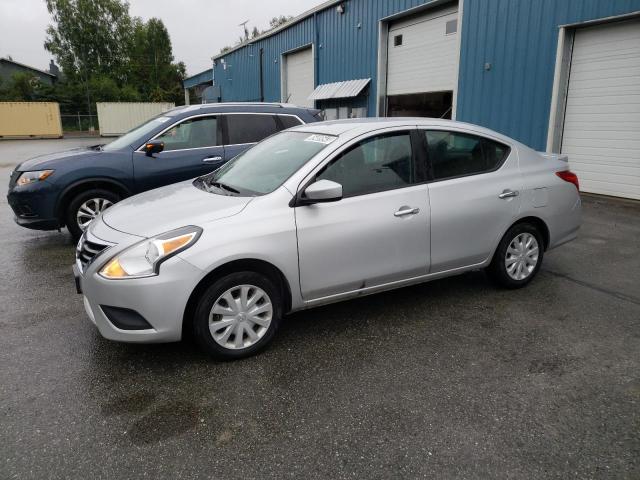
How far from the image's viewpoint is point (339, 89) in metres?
16.1

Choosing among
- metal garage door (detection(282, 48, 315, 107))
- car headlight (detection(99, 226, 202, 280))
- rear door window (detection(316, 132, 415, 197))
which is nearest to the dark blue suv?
rear door window (detection(316, 132, 415, 197))

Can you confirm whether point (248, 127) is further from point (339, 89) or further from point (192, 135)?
point (339, 89)

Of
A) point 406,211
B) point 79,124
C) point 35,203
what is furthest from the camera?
point 79,124

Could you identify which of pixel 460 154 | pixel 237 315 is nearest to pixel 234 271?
pixel 237 315

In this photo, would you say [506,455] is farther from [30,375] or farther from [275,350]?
[30,375]

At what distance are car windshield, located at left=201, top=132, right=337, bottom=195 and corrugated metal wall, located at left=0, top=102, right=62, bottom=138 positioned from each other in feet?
121

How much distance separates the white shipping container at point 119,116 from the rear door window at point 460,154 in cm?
3849

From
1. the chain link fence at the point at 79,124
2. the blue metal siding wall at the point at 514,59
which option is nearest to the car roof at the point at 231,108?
the blue metal siding wall at the point at 514,59

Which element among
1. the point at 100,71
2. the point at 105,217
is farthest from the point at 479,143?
the point at 100,71

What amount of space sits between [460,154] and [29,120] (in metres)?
38.5

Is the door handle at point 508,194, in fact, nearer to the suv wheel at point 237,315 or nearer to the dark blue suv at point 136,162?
the suv wheel at point 237,315

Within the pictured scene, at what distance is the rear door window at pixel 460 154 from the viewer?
4.05 metres

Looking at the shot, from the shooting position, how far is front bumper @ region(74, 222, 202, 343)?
2.94 m

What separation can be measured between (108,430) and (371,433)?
1391 millimetres
